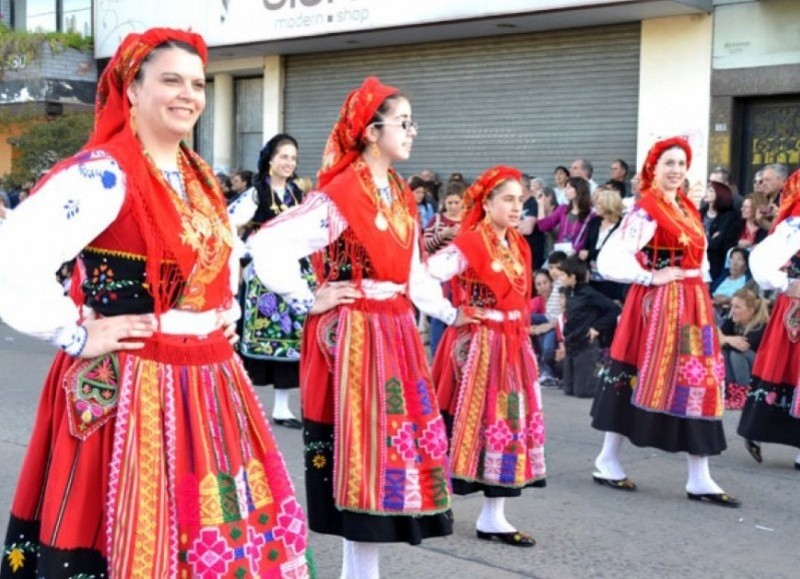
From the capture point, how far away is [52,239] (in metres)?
2.99

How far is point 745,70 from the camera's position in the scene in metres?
12.7

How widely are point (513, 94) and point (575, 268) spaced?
5.62m

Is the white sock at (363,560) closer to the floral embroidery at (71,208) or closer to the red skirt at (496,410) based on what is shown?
the red skirt at (496,410)

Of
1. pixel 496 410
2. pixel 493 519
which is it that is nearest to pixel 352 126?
pixel 496 410

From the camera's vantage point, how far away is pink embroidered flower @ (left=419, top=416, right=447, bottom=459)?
4.45 metres

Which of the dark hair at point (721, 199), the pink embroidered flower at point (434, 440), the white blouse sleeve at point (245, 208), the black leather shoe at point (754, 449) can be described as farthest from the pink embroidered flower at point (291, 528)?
the dark hair at point (721, 199)

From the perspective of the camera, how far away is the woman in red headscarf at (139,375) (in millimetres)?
3041

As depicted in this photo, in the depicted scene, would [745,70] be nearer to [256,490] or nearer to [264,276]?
[264,276]

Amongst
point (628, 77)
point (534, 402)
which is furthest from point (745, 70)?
point (534, 402)

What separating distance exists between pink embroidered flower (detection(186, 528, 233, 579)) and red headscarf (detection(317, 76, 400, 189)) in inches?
74.3

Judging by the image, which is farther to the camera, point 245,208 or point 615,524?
point 245,208

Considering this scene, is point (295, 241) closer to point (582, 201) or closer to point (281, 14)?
point (582, 201)

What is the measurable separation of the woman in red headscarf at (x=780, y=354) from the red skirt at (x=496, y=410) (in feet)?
6.34

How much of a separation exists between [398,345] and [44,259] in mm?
1794
